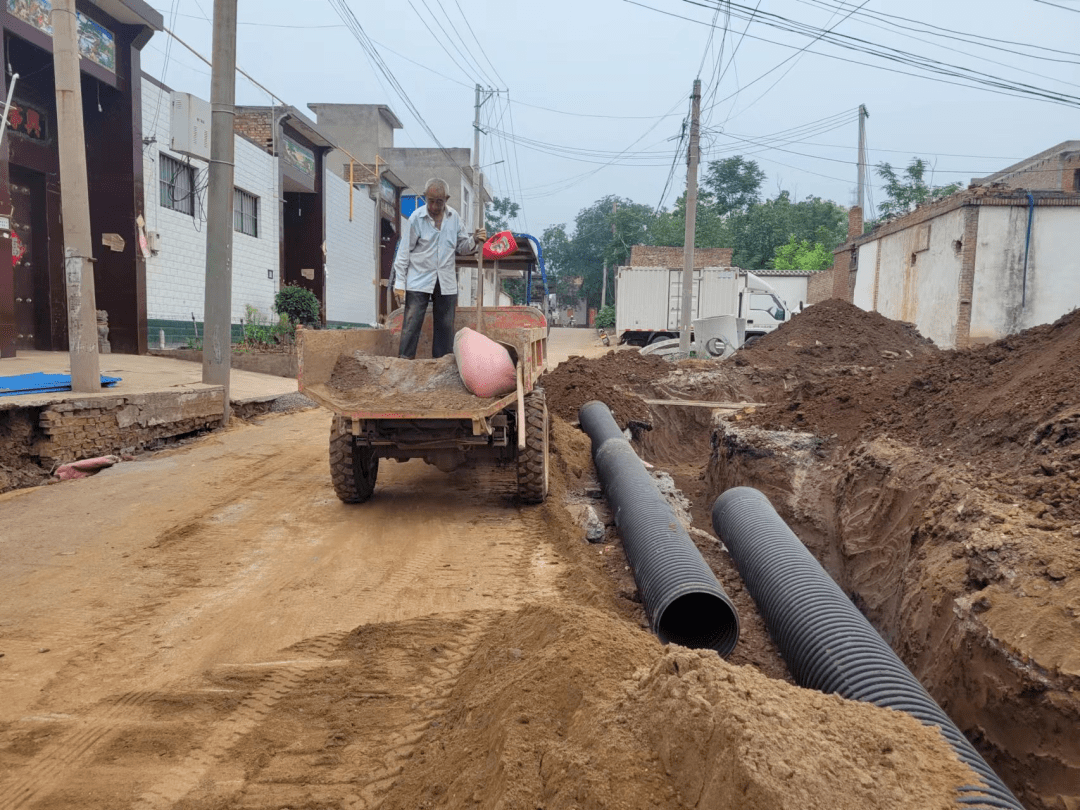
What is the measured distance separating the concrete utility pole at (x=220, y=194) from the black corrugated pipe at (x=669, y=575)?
255 inches

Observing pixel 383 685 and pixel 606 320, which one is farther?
pixel 606 320

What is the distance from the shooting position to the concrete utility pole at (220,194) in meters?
10.1

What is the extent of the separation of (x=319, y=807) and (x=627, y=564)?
3140 millimetres

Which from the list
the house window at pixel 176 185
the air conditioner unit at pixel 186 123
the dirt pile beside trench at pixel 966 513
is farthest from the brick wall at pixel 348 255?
the dirt pile beside trench at pixel 966 513

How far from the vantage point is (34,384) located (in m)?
8.27

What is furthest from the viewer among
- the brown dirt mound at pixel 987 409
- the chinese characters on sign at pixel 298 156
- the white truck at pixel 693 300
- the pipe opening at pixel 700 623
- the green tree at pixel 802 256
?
the green tree at pixel 802 256

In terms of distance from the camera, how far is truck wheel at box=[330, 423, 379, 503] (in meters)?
5.98

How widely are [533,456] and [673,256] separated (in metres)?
30.1

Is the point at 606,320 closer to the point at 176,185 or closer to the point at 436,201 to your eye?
the point at 176,185

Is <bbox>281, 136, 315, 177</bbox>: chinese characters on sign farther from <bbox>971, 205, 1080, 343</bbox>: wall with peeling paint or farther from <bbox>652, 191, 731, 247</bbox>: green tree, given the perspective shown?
<bbox>652, 191, 731, 247</bbox>: green tree

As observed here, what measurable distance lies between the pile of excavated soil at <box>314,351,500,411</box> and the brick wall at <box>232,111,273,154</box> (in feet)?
50.7

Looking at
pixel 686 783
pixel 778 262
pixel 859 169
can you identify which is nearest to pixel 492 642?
pixel 686 783

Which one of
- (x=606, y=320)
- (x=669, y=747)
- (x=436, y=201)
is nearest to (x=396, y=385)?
(x=436, y=201)

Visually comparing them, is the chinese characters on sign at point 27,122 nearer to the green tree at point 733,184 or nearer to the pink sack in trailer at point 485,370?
the pink sack in trailer at point 485,370
